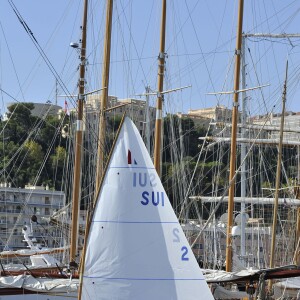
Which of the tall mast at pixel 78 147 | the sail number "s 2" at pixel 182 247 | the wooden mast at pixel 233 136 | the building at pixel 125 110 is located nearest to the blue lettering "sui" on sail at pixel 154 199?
the sail number "s 2" at pixel 182 247

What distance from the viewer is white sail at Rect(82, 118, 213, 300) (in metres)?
23.2

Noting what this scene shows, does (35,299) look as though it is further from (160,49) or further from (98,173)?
(160,49)

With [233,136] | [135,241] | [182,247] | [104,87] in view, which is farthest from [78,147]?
[135,241]

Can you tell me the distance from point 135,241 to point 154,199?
1.07 metres

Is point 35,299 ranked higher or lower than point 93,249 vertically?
lower

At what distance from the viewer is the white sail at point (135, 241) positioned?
2319 centimetres

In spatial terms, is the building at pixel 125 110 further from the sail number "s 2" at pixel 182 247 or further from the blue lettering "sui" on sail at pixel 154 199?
the sail number "s 2" at pixel 182 247

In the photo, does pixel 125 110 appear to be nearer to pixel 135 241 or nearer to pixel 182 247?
pixel 135 241

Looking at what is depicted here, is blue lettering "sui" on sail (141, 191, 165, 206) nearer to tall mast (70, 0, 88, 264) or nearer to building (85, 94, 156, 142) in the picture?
building (85, 94, 156, 142)

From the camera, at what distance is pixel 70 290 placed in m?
32.5

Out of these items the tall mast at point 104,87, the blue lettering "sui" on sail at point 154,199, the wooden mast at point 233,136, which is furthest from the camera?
the wooden mast at point 233,136

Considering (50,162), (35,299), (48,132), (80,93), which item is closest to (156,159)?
(80,93)

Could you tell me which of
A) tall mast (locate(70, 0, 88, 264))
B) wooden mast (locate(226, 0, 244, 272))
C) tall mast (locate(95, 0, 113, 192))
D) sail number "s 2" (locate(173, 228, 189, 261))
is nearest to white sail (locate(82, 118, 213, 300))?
sail number "s 2" (locate(173, 228, 189, 261))

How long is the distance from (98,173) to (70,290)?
4.98m
